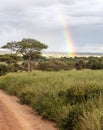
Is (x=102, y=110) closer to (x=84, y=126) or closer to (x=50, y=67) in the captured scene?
(x=84, y=126)

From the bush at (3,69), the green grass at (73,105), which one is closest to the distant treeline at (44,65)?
the bush at (3,69)

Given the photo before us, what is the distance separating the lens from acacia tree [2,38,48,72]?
2745 inches

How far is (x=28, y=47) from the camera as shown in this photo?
69562mm

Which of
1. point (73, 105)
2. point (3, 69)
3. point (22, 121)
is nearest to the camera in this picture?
point (73, 105)

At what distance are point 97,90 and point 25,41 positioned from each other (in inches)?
2204

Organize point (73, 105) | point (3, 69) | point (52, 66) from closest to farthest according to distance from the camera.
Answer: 1. point (73, 105)
2. point (3, 69)
3. point (52, 66)

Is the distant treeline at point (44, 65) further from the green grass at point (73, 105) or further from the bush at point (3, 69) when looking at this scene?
the green grass at point (73, 105)

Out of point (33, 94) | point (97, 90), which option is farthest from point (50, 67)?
point (97, 90)

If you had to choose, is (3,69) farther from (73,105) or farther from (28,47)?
(73,105)

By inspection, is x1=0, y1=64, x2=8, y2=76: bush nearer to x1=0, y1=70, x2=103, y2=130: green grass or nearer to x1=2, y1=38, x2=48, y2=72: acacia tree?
x1=2, y1=38, x2=48, y2=72: acacia tree

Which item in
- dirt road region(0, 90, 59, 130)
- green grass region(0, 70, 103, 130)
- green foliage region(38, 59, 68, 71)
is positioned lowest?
green foliage region(38, 59, 68, 71)

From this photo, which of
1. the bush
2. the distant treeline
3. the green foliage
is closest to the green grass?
the bush

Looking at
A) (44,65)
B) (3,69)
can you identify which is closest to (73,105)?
(3,69)

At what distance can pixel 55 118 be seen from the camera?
46.6 ft
